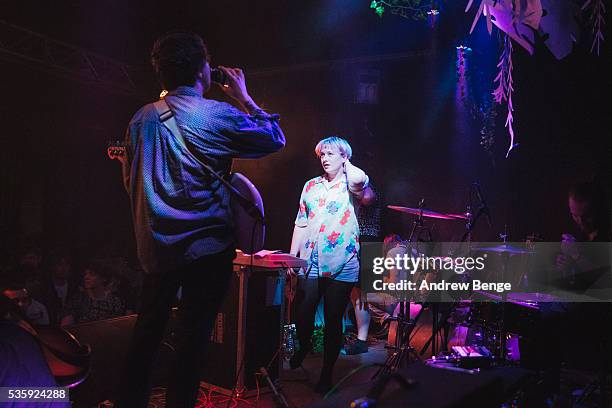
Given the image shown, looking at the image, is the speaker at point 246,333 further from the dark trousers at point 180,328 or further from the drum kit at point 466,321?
the dark trousers at point 180,328

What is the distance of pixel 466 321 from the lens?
500cm

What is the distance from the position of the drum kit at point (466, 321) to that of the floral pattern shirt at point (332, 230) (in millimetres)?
936

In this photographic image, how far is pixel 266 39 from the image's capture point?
689 cm

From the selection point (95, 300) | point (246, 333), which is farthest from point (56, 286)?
point (246, 333)

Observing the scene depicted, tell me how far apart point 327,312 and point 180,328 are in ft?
6.93

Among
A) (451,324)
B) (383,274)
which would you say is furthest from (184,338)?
(383,274)

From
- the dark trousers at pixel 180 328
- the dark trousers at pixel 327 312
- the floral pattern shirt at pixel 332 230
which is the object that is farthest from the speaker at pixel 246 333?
the dark trousers at pixel 180 328

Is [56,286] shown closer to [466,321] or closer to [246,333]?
[246,333]

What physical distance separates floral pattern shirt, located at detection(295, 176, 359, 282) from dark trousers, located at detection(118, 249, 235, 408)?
2.03m

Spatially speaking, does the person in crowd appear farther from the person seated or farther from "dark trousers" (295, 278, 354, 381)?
"dark trousers" (295, 278, 354, 381)

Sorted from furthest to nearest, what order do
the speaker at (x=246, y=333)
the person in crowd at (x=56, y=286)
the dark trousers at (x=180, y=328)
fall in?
1. the person in crowd at (x=56, y=286)
2. the speaker at (x=246, y=333)
3. the dark trousers at (x=180, y=328)

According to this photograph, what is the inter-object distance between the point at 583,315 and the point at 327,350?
197 cm

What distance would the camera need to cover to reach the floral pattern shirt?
3785mm

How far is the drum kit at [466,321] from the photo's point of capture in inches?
170
